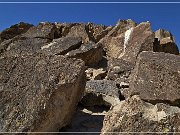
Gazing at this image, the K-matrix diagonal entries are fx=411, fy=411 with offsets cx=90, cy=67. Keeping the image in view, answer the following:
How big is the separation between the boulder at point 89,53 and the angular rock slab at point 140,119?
5.37 meters

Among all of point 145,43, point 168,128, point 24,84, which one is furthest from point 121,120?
point 145,43

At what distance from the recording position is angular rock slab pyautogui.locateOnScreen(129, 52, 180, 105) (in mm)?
6797

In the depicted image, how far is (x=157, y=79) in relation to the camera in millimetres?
7109

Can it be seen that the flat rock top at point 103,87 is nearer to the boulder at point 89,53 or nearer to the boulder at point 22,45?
the boulder at point 89,53

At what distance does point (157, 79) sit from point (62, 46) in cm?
497

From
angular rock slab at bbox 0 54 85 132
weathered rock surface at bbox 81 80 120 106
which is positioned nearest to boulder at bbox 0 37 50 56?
weathered rock surface at bbox 81 80 120 106

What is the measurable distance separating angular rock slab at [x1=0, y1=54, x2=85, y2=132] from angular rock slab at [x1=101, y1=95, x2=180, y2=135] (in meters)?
0.95

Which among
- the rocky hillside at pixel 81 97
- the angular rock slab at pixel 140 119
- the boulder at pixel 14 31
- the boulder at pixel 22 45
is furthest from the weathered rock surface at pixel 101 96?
the boulder at pixel 14 31

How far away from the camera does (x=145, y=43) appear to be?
1188 centimetres

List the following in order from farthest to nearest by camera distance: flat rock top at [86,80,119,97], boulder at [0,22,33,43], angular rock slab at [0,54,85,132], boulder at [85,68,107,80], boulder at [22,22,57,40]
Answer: boulder at [0,22,33,43] < boulder at [22,22,57,40] < boulder at [85,68,107,80] < flat rock top at [86,80,119,97] < angular rock slab at [0,54,85,132]

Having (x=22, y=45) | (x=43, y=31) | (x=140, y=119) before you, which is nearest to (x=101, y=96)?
(x=140, y=119)

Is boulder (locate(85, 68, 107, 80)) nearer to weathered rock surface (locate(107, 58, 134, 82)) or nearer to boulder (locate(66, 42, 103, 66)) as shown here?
weathered rock surface (locate(107, 58, 134, 82))

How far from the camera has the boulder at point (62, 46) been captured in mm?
11227

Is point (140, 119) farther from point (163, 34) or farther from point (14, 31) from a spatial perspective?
point (14, 31)
